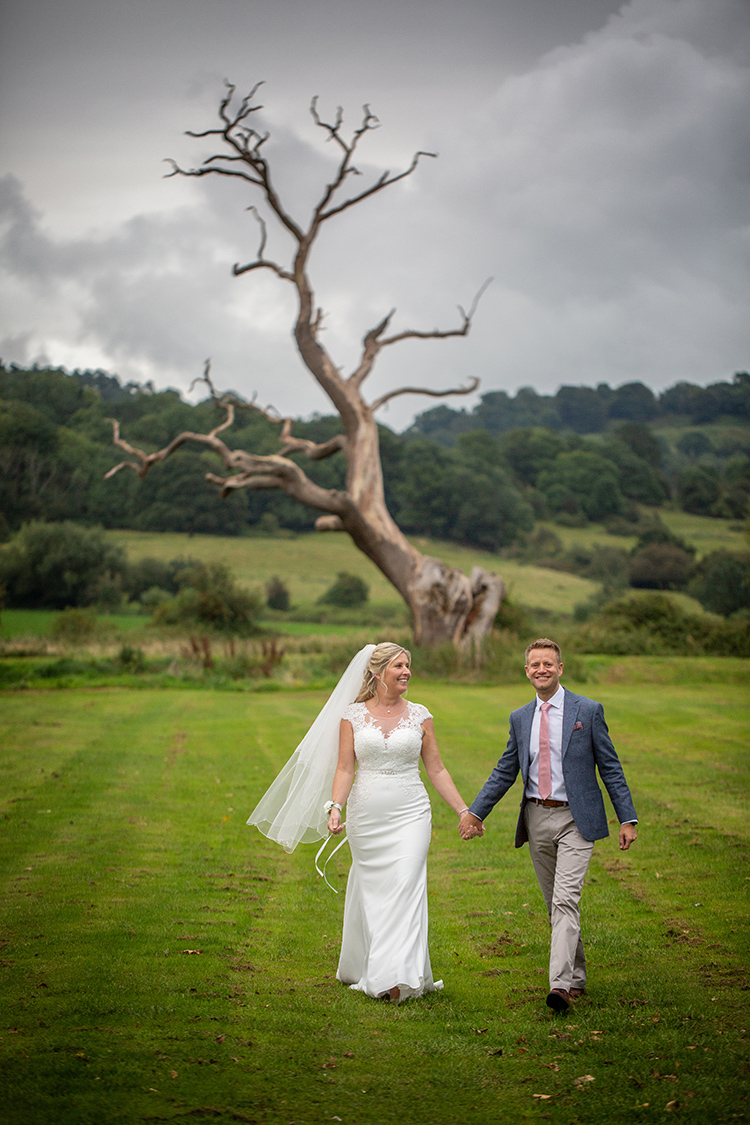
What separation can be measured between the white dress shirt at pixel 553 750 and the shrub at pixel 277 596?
47.0 metres

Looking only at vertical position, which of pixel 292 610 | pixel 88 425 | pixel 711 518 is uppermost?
pixel 88 425

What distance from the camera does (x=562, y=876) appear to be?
5.37 meters

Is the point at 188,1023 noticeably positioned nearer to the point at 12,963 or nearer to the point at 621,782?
the point at 12,963

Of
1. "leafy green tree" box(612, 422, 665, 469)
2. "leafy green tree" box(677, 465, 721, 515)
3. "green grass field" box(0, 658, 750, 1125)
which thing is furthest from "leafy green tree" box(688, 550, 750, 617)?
"leafy green tree" box(612, 422, 665, 469)

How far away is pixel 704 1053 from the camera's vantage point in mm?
4508

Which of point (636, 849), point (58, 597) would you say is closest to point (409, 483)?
point (58, 597)

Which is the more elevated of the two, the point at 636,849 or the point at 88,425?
the point at 88,425

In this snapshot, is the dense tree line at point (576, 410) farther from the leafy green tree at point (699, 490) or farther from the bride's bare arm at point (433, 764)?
the bride's bare arm at point (433, 764)

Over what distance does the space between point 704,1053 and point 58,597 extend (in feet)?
159

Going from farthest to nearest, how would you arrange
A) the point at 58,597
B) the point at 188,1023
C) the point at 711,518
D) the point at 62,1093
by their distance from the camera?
the point at 711,518 → the point at 58,597 → the point at 188,1023 → the point at 62,1093

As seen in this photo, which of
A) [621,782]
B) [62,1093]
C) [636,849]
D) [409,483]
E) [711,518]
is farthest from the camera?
[711,518]

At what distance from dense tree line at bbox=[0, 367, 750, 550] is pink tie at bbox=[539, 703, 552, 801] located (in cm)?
5760

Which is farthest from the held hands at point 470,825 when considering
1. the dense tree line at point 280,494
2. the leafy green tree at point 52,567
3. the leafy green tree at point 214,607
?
the dense tree line at point 280,494

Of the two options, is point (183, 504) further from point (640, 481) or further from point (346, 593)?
point (640, 481)
